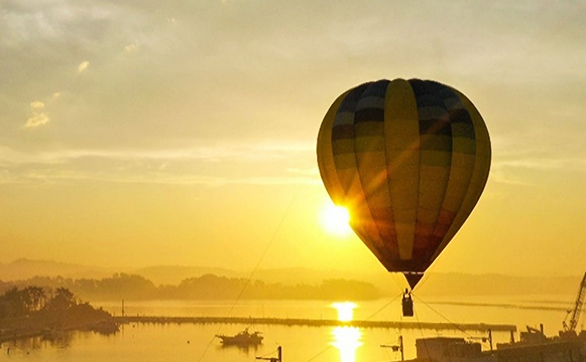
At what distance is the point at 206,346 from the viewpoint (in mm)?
170875

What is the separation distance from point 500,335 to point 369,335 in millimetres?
38070

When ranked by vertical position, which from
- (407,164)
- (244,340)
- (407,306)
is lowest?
(244,340)

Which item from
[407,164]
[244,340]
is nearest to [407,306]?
[407,164]

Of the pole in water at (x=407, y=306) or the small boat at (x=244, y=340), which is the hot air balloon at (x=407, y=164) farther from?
the small boat at (x=244, y=340)

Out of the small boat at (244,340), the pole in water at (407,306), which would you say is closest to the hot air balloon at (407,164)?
the pole in water at (407,306)

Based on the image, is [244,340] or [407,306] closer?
[407,306]

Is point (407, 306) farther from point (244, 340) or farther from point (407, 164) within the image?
point (244, 340)

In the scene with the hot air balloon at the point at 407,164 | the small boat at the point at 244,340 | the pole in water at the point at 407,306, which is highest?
the hot air balloon at the point at 407,164

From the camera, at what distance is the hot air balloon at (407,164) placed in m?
32.3

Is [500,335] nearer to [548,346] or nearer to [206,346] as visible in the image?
[206,346]

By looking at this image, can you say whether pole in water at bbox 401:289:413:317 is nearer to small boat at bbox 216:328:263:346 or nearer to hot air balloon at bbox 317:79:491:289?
hot air balloon at bbox 317:79:491:289

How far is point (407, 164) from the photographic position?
32250mm

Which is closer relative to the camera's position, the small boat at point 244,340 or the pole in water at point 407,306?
the pole in water at point 407,306

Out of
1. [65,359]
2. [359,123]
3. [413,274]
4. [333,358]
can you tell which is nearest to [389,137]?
[359,123]
